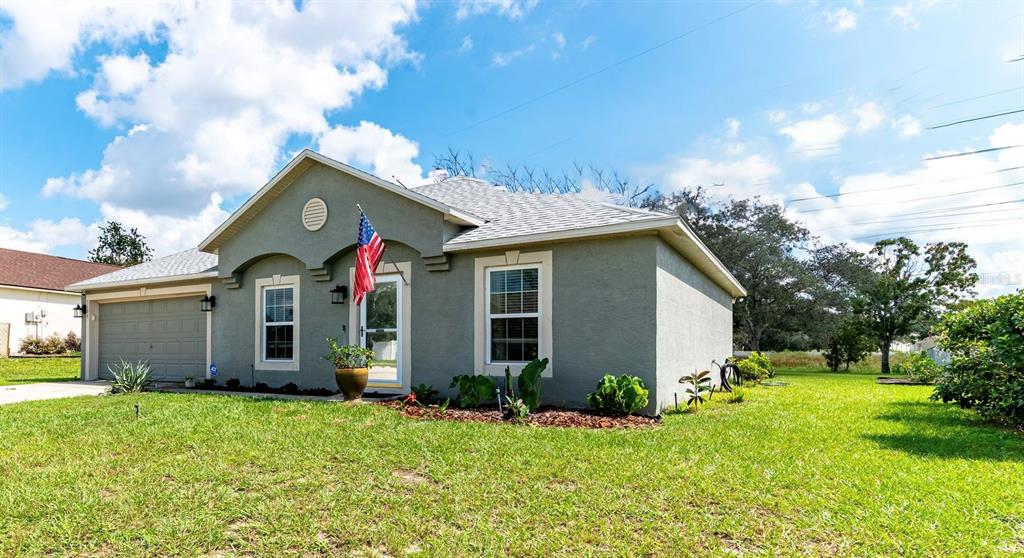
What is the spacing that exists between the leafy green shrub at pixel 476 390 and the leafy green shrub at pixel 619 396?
61.2 inches

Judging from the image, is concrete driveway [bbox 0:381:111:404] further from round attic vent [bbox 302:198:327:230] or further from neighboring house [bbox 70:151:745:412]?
round attic vent [bbox 302:198:327:230]

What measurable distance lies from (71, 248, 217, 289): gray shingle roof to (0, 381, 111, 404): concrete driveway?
2.74m

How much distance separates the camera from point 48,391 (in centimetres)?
1161

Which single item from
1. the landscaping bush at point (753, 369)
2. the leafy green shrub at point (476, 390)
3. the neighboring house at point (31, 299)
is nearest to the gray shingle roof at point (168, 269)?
the leafy green shrub at point (476, 390)

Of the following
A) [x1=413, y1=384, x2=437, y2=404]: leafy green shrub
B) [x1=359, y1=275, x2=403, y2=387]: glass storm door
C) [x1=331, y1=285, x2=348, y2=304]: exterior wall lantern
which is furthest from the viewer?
[x1=331, y1=285, x2=348, y2=304]: exterior wall lantern

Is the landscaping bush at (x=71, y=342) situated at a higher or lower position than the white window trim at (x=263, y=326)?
lower

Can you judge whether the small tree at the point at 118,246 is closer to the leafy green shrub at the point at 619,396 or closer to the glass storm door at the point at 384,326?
the glass storm door at the point at 384,326

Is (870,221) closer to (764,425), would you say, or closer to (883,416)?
(883,416)

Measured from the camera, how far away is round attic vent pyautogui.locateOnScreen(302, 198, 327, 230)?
10742 mm

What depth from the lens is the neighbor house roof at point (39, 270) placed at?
79.6 ft

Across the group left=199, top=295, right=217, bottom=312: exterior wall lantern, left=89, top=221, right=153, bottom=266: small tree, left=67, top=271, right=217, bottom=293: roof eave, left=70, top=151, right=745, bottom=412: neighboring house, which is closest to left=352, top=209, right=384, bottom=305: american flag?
left=70, top=151, right=745, bottom=412: neighboring house

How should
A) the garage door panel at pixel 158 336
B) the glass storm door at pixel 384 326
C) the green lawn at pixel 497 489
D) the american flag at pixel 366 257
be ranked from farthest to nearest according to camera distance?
the garage door panel at pixel 158 336 < the glass storm door at pixel 384 326 < the american flag at pixel 366 257 < the green lawn at pixel 497 489

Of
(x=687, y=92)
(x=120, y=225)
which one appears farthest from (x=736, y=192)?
(x=120, y=225)

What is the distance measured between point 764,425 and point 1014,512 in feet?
11.1
